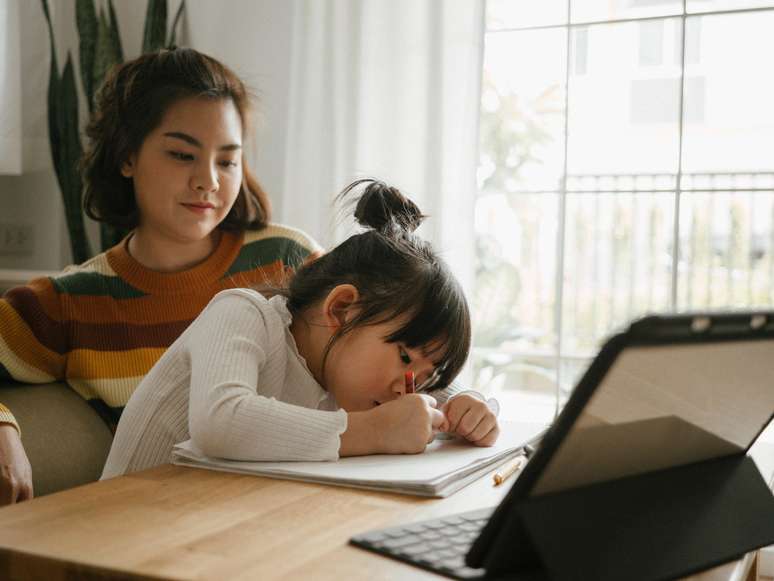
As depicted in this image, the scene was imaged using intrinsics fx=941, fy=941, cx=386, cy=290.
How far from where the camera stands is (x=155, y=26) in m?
2.83

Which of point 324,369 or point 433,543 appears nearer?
point 433,543

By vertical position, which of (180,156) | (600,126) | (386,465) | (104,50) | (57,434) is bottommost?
(57,434)

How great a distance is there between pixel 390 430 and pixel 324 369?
0.72 ft

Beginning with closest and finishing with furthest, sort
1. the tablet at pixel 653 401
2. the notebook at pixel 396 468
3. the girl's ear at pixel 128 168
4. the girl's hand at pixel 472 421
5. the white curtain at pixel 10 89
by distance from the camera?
the tablet at pixel 653 401
the notebook at pixel 396 468
the girl's hand at pixel 472 421
the girl's ear at pixel 128 168
the white curtain at pixel 10 89

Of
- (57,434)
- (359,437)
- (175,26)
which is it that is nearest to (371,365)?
(359,437)

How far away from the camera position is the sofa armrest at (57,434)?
1.79 m

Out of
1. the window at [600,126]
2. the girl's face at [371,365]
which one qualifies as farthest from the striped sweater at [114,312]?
the window at [600,126]

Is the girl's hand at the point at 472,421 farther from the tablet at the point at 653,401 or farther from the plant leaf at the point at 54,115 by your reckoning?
the plant leaf at the point at 54,115

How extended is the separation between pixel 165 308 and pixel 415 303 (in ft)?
3.20

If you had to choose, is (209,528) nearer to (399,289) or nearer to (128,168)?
(399,289)

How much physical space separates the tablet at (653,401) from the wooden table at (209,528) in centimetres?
11

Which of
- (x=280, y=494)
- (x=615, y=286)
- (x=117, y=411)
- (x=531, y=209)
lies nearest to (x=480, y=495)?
(x=280, y=494)

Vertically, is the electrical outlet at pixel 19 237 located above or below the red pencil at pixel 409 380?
above

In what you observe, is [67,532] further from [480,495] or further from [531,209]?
[531,209]
